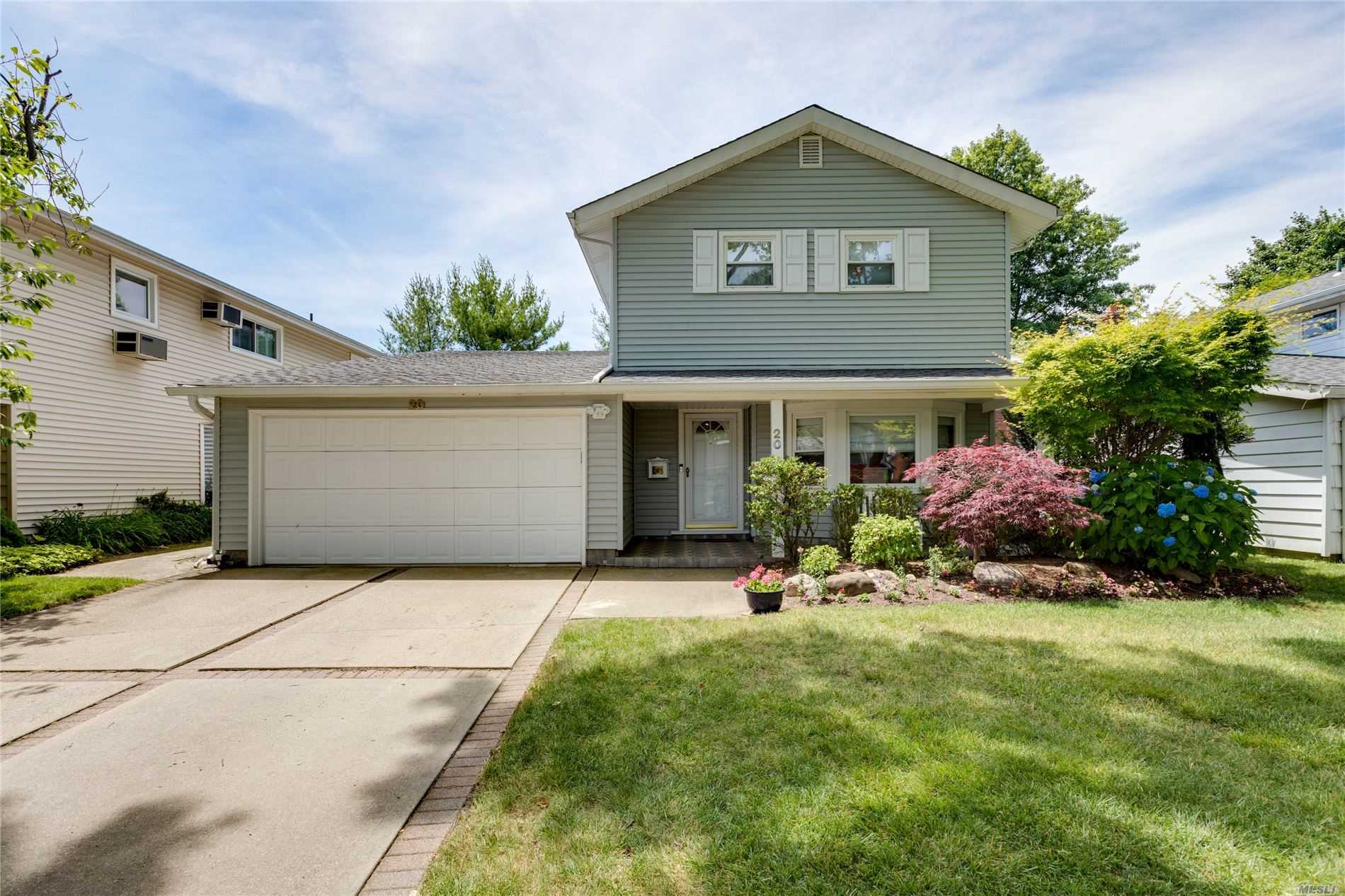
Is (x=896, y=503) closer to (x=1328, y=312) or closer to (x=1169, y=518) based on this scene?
(x=1169, y=518)

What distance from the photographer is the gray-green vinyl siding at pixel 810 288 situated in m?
9.10

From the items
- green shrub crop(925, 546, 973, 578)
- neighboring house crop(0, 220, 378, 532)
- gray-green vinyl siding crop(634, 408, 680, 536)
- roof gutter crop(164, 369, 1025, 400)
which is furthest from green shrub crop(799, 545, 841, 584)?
neighboring house crop(0, 220, 378, 532)

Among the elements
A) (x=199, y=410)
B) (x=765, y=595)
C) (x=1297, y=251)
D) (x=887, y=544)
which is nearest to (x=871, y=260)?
(x=887, y=544)

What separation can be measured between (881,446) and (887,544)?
8.51ft

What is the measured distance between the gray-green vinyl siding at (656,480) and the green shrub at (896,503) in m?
3.61

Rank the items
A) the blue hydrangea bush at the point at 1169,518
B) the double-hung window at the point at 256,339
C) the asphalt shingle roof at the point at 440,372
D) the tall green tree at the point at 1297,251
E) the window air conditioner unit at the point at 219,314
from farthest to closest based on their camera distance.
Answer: the tall green tree at the point at 1297,251 < the double-hung window at the point at 256,339 < the window air conditioner unit at the point at 219,314 < the asphalt shingle roof at the point at 440,372 < the blue hydrangea bush at the point at 1169,518

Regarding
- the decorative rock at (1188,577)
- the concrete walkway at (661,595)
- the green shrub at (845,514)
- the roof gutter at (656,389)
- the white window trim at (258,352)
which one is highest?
the white window trim at (258,352)

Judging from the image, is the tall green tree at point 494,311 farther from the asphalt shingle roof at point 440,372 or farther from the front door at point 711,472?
the front door at point 711,472

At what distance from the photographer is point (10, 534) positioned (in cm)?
823

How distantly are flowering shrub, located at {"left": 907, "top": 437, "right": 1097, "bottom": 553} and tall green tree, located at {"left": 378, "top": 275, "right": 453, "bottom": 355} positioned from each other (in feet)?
75.8

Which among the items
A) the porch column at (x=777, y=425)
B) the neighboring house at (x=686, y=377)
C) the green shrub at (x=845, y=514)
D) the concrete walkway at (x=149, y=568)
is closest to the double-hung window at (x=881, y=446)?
the neighboring house at (x=686, y=377)

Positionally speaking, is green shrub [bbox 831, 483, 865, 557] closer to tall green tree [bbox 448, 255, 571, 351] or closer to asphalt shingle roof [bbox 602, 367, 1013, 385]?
asphalt shingle roof [bbox 602, 367, 1013, 385]

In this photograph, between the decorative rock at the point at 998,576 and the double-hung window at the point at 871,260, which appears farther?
the double-hung window at the point at 871,260

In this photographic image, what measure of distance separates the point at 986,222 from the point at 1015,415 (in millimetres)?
3160
